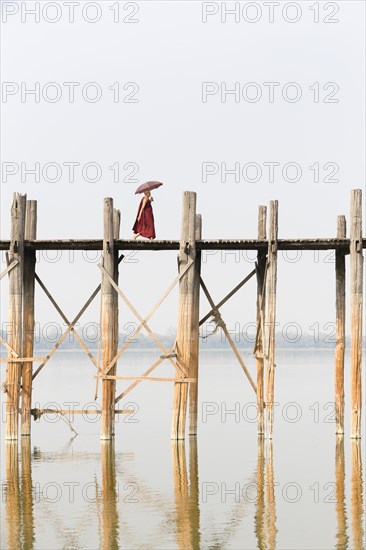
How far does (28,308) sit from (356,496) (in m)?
7.86

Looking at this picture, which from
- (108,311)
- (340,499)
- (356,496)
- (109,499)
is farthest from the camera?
(108,311)

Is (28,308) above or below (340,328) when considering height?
above

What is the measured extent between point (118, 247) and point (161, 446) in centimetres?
471

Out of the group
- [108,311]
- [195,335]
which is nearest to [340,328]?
[195,335]

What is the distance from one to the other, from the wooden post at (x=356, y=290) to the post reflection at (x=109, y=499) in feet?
14.9

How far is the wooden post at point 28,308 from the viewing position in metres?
21.7

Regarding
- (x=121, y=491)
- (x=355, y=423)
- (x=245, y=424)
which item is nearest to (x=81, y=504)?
(x=121, y=491)

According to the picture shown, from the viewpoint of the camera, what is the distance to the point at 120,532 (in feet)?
48.0

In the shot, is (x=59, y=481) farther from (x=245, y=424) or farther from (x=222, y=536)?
(x=245, y=424)

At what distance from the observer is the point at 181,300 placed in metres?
20.8

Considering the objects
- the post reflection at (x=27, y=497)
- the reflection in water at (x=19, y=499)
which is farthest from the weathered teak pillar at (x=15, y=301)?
the post reflection at (x=27, y=497)

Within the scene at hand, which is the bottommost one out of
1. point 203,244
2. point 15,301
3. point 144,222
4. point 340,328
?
point 340,328

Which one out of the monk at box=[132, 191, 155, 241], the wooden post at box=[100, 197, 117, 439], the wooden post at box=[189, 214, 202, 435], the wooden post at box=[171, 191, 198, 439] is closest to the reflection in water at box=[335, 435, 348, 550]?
the wooden post at box=[189, 214, 202, 435]

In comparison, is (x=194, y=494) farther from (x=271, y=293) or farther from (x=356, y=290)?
(x=356, y=290)
